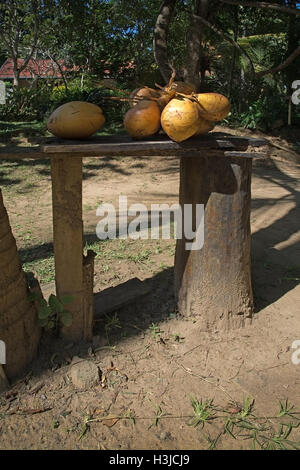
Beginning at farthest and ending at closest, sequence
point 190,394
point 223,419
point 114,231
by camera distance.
Answer: 1. point 114,231
2. point 190,394
3. point 223,419

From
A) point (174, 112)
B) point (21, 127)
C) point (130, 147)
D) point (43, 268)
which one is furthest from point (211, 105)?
point (21, 127)

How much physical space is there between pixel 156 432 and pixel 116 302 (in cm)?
100

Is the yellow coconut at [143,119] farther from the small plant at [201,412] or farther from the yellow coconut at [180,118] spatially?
the small plant at [201,412]

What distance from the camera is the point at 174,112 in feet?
6.52

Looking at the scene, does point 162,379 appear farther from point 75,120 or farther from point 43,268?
point 43,268

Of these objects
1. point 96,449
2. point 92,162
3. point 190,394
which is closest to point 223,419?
point 190,394

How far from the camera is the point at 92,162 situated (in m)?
8.04

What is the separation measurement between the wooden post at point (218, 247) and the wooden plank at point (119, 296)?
344mm

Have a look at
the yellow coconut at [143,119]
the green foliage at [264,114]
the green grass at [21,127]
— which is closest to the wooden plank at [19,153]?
the yellow coconut at [143,119]

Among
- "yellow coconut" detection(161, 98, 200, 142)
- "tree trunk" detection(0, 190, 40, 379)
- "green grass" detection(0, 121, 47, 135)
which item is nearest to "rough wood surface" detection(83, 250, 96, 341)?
"tree trunk" detection(0, 190, 40, 379)

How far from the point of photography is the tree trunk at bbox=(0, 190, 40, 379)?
6.95 feet

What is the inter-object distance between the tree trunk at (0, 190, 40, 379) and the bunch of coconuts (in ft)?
2.67

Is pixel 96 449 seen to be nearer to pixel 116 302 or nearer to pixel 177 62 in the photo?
pixel 116 302

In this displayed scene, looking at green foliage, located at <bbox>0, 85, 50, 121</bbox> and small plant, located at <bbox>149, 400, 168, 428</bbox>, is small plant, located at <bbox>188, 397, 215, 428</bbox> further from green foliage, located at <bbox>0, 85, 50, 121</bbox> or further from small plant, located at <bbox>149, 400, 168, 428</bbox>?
green foliage, located at <bbox>0, 85, 50, 121</bbox>
